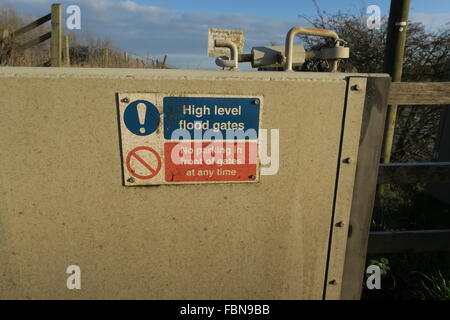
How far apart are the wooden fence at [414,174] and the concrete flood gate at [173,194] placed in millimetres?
451

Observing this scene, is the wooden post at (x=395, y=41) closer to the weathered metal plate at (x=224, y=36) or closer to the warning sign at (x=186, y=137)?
the warning sign at (x=186, y=137)

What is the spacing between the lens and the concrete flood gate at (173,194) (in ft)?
3.89

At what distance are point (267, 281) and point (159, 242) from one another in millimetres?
522

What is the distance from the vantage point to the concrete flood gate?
3.89 ft

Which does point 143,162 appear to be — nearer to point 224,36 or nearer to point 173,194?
point 173,194

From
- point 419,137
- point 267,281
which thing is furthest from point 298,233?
point 419,137

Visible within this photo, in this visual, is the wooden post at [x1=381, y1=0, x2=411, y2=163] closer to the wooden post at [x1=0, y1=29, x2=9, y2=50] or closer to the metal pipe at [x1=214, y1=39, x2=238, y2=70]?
the metal pipe at [x1=214, y1=39, x2=238, y2=70]

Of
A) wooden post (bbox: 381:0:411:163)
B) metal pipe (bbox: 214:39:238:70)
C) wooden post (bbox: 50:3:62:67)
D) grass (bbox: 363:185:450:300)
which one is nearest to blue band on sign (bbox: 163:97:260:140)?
metal pipe (bbox: 214:39:238:70)

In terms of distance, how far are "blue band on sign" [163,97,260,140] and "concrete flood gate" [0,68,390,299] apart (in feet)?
0.06

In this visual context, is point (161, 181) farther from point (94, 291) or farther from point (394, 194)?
point (394, 194)

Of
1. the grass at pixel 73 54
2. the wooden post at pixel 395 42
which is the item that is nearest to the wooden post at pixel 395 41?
the wooden post at pixel 395 42

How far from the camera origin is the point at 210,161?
1.26 meters

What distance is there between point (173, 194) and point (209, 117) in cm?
35

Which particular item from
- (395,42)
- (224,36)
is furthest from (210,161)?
(224,36)
